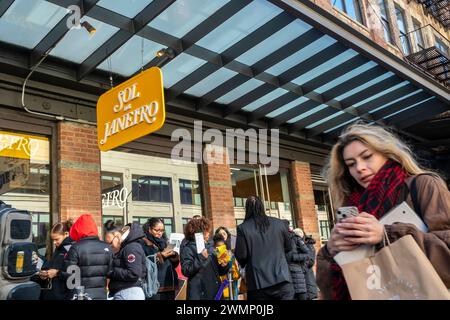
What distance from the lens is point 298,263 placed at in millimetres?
6094

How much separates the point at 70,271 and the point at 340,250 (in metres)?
3.79

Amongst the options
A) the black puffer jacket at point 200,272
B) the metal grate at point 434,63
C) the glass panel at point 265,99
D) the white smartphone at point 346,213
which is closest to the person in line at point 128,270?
the black puffer jacket at point 200,272

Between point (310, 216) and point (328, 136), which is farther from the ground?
point (328, 136)

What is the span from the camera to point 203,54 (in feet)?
22.6

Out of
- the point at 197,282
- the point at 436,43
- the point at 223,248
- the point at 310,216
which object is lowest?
the point at 197,282

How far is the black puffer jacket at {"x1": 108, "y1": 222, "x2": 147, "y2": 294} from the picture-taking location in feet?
15.4

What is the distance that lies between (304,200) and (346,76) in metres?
3.86

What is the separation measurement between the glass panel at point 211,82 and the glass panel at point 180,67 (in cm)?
41

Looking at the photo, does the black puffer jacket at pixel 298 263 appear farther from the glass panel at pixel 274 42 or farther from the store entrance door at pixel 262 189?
the store entrance door at pixel 262 189

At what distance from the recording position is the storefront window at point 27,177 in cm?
639

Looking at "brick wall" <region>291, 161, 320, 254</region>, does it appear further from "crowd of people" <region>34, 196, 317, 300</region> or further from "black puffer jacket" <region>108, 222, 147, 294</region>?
"black puffer jacket" <region>108, 222, 147, 294</region>

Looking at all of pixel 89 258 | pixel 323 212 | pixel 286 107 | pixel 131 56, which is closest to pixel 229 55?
pixel 131 56
